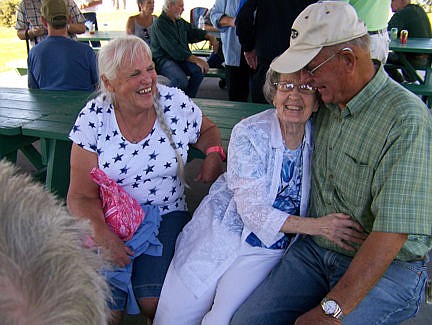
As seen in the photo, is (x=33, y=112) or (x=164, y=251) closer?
(x=164, y=251)

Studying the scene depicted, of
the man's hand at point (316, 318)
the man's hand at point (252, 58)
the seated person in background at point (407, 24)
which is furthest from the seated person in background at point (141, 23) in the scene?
the man's hand at point (316, 318)

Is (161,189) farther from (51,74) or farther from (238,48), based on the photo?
(238,48)

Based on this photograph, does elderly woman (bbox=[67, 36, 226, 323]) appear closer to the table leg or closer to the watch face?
the watch face

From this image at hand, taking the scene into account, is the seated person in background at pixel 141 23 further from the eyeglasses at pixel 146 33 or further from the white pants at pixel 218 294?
the white pants at pixel 218 294

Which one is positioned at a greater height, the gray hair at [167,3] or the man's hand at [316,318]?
the gray hair at [167,3]

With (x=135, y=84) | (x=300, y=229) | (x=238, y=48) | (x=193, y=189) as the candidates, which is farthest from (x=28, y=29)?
(x=300, y=229)

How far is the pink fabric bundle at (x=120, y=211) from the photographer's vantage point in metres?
1.83

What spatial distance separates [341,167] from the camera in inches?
64.0

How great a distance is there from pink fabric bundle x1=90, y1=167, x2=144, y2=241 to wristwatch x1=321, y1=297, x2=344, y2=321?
2.77 ft

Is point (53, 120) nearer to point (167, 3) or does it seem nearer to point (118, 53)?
point (118, 53)

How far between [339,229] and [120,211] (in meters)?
0.89

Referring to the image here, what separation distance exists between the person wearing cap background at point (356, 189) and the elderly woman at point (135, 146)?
0.56 metres

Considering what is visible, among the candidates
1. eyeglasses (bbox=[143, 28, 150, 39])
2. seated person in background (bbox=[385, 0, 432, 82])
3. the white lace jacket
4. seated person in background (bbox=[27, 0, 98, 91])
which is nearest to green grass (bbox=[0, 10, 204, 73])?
eyeglasses (bbox=[143, 28, 150, 39])

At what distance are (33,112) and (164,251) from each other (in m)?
1.53
